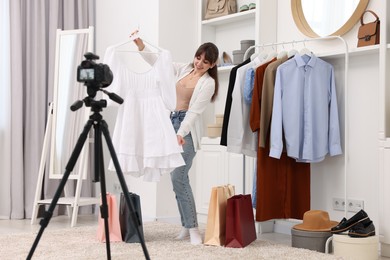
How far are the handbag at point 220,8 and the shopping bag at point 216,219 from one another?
176cm

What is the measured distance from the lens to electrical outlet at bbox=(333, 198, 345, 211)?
3982mm

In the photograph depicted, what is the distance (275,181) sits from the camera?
399cm

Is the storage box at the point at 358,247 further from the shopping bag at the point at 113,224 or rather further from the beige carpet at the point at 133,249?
the shopping bag at the point at 113,224

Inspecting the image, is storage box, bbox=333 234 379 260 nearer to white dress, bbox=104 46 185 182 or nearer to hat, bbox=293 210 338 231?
hat, bbox=293 210 338 231

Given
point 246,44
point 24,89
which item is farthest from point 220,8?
point 24,89

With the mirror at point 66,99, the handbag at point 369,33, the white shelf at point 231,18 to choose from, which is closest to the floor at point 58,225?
the mirror at point 66,99

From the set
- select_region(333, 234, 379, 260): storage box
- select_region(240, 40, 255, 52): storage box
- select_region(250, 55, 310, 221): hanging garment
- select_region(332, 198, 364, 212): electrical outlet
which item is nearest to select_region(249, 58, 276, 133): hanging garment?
select_region(250, 55, 310, 221): hanging garment

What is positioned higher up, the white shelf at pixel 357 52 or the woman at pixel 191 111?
the white shelf at pixel 357 52

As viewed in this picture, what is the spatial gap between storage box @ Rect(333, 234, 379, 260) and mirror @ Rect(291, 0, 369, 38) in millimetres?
1442

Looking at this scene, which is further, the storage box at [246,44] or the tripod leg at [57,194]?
the storage box at [246,44]

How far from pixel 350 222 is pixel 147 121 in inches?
51.1

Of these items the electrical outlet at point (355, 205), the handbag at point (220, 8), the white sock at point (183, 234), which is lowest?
the white sock at point (183, 234)

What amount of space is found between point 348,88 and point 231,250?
1.39 meters

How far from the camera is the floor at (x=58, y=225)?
13.6 feet
